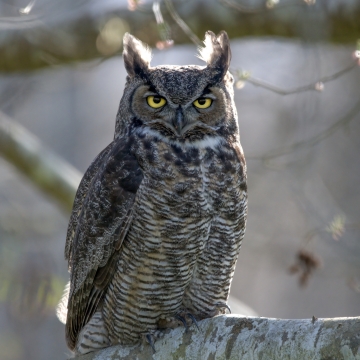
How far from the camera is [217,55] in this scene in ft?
11.2

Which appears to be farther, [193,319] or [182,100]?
[182,100]

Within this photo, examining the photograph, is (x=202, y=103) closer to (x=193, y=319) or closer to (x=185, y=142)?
(x=185, y=142)

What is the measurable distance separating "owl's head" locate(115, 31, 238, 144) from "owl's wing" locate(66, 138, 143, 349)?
0.18m

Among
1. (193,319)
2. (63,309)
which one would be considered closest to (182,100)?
(193,319)

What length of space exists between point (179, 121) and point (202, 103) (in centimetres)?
19

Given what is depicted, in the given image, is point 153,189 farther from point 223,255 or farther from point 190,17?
point 190,17

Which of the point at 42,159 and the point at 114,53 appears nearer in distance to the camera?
the point at 114,53

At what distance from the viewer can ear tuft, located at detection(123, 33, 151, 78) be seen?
340 centimetres


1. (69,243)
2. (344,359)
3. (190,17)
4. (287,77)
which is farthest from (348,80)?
(344,359)

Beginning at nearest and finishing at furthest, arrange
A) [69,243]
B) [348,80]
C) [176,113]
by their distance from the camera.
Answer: [176,113] < [69,243] < [348,80]

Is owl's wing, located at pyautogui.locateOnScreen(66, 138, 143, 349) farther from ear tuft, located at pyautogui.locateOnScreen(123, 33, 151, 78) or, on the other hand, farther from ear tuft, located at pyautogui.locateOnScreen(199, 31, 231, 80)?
ear tuft, located at pyautogui.locateOnScreen(199, 31, 231, 80)

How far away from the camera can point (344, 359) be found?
2168mm

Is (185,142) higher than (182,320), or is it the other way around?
(185,142)

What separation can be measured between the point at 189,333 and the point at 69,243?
1.07 metres
